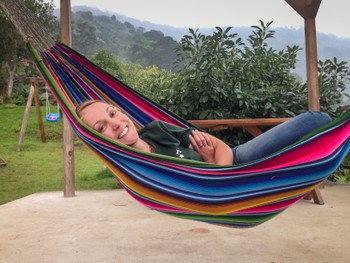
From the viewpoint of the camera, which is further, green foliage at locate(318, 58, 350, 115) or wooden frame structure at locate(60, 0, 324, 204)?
green foliage at locate(318, 58, 350, 115)

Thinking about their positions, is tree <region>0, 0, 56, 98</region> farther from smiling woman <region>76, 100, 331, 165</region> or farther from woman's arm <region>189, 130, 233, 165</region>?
woman's arm <region>189, 130, 233, 165</region>

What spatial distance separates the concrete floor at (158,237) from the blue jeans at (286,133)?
2.09 feet

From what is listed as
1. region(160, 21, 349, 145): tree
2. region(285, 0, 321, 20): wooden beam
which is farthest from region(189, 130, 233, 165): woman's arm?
region(285, 0, 321, 20): wooden beam

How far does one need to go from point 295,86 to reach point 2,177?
352 centimetres

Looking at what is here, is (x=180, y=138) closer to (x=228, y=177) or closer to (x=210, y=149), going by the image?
(x=210, y=149)

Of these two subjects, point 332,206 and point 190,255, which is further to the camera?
point 332,206

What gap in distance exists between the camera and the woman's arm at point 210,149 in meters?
1.35

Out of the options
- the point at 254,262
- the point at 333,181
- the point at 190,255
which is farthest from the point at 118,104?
the point at 333,181

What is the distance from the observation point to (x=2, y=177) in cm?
477

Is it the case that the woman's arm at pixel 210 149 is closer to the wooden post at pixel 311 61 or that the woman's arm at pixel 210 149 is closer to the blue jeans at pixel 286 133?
the blue jeans at pixel 286 133

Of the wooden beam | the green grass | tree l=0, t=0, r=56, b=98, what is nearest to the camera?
the wooden beam

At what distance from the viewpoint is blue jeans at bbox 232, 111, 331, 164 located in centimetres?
114

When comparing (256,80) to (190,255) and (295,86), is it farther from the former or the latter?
(190,255)

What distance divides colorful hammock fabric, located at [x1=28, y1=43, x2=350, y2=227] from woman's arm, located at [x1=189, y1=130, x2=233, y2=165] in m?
0.19
